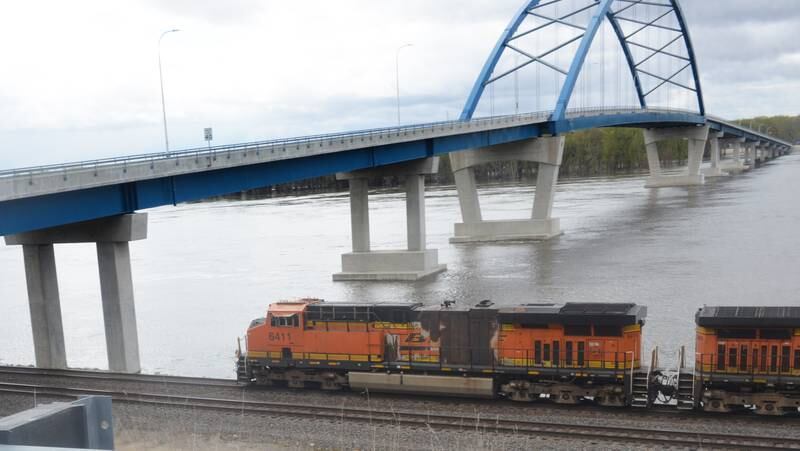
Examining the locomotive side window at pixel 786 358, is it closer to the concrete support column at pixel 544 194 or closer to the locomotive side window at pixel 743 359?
the locomotive side window at pixel 743 359

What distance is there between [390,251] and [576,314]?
32.0 metres

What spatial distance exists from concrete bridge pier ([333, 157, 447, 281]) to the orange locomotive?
87.1ft

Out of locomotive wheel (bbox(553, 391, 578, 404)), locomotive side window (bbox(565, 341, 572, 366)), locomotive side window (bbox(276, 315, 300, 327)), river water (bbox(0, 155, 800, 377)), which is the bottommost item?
river water (bbox(0, 155, 800, 377))

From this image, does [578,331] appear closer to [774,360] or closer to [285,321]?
[774,360]

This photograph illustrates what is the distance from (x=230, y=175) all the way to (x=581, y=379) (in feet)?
67.6

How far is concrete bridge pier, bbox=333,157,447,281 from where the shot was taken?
51.3m

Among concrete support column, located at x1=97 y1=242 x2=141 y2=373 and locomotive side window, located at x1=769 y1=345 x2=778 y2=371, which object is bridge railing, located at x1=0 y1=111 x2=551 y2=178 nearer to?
concrete support column, located at x1=97 y1=242 x2=141 y2=373

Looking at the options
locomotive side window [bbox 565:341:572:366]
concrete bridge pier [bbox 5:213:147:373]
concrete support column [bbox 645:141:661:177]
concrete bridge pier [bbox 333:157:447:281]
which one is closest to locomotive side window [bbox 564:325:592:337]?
locomotive side window [bbox 565:341:572:366]

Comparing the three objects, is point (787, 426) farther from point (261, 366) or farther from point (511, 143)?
point (511, 143)

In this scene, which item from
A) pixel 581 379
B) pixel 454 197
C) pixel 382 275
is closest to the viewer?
pixel 581 379

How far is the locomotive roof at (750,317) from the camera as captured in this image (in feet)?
64.3

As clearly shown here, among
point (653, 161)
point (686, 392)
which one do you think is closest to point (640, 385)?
point (686, 392)

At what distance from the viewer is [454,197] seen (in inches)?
5413

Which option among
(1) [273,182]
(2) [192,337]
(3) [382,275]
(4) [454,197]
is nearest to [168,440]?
(2) [192,337]
